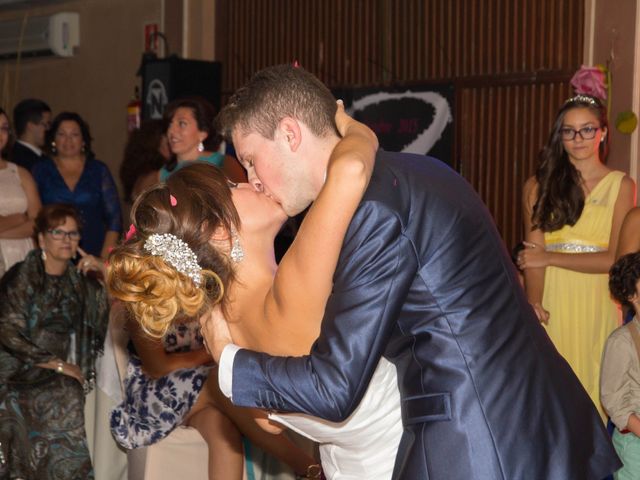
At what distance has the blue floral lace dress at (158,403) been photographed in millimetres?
3988

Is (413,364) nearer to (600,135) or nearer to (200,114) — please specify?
(600,135)

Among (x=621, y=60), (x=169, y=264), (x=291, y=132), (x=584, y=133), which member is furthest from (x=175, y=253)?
(x=621, y=60)

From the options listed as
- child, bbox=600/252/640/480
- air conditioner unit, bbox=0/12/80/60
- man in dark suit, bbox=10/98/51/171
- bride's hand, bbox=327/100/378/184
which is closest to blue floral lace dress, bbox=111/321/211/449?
child, bbox=600/252/640/480

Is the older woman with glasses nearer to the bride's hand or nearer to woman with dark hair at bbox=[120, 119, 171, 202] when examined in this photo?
woman with dark hair at bbox=[120, 119, 171, 202]

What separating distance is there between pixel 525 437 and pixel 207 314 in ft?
2.25

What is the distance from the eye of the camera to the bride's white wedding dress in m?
2.04

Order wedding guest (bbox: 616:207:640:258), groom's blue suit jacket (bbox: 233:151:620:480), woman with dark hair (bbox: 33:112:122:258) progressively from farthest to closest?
woman with dark hair (bbox: 33:112:122:258) → wedding guest (bbox: 616:207:640:258) → groom's blue suit jacket (bbox: 233:151:620:480)

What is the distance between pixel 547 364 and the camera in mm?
1833

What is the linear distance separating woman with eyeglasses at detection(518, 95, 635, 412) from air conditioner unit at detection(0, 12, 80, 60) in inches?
247

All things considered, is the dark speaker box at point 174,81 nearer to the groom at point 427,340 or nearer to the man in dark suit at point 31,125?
the man in dark suit at point 31,125

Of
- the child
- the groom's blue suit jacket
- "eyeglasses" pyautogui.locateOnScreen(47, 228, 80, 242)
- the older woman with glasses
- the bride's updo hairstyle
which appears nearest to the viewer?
the groom's blue suit jacket

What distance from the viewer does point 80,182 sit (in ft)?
19.7

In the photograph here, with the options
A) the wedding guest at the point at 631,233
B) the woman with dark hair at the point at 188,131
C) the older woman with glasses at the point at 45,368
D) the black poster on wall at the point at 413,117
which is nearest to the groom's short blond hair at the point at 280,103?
the wedding guest at the point at 631,233

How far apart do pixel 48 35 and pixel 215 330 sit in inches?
314
